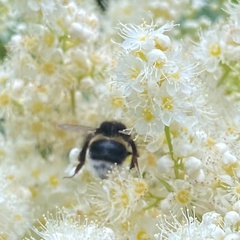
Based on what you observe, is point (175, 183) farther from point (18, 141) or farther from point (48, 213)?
point (18, 141)

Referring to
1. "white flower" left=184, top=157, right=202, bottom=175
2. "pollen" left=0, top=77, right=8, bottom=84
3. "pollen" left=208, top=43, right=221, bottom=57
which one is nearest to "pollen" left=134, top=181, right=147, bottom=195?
"white flower" left=184, top=157, right=202, bottom=175

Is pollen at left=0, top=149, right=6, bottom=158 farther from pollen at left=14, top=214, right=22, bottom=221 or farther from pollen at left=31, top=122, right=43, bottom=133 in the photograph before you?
pollen at left=14, top=214, right=22, bottom=221

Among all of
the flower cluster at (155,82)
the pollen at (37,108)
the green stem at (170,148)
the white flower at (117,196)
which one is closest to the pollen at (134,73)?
the flower cluster at (155,82)

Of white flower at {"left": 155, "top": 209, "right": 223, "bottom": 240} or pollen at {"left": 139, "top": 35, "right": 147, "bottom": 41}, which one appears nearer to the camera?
white flower at {"left": 155, "top": 209, "right": 223, "bottom": 240}

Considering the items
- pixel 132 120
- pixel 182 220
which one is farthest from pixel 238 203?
pixel 132 120

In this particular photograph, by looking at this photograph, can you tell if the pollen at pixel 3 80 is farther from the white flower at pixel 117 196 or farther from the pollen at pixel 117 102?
the white flower at pixel 117 196
